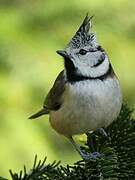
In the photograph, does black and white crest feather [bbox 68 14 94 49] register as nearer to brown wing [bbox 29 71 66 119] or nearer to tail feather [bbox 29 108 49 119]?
brown wing [bbox 29 71 66 119]

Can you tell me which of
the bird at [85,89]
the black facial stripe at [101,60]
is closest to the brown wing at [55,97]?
the bird at [85,89]

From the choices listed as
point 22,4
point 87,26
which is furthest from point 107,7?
point 22,4

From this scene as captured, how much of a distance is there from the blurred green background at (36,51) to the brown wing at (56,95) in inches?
1.1

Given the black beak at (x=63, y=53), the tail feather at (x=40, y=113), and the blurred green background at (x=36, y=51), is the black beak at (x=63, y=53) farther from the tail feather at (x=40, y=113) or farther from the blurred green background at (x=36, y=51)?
the tail feather at (x=40, y=113)

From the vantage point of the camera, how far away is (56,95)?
2.68m

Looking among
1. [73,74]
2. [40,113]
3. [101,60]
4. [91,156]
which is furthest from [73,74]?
[91,156]

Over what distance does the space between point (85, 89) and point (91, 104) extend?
53mm

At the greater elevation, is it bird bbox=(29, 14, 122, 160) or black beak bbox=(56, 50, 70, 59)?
black beak bbox=(56, 50, 70, 59)

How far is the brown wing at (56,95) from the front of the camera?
2.63 metres

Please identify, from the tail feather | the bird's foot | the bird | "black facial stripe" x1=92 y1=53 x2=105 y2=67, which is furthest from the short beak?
the bird's foot

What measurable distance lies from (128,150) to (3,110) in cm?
43

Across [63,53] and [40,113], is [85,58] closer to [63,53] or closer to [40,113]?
[63,53]

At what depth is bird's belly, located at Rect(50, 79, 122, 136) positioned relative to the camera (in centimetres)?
253

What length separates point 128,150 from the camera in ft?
7.43
